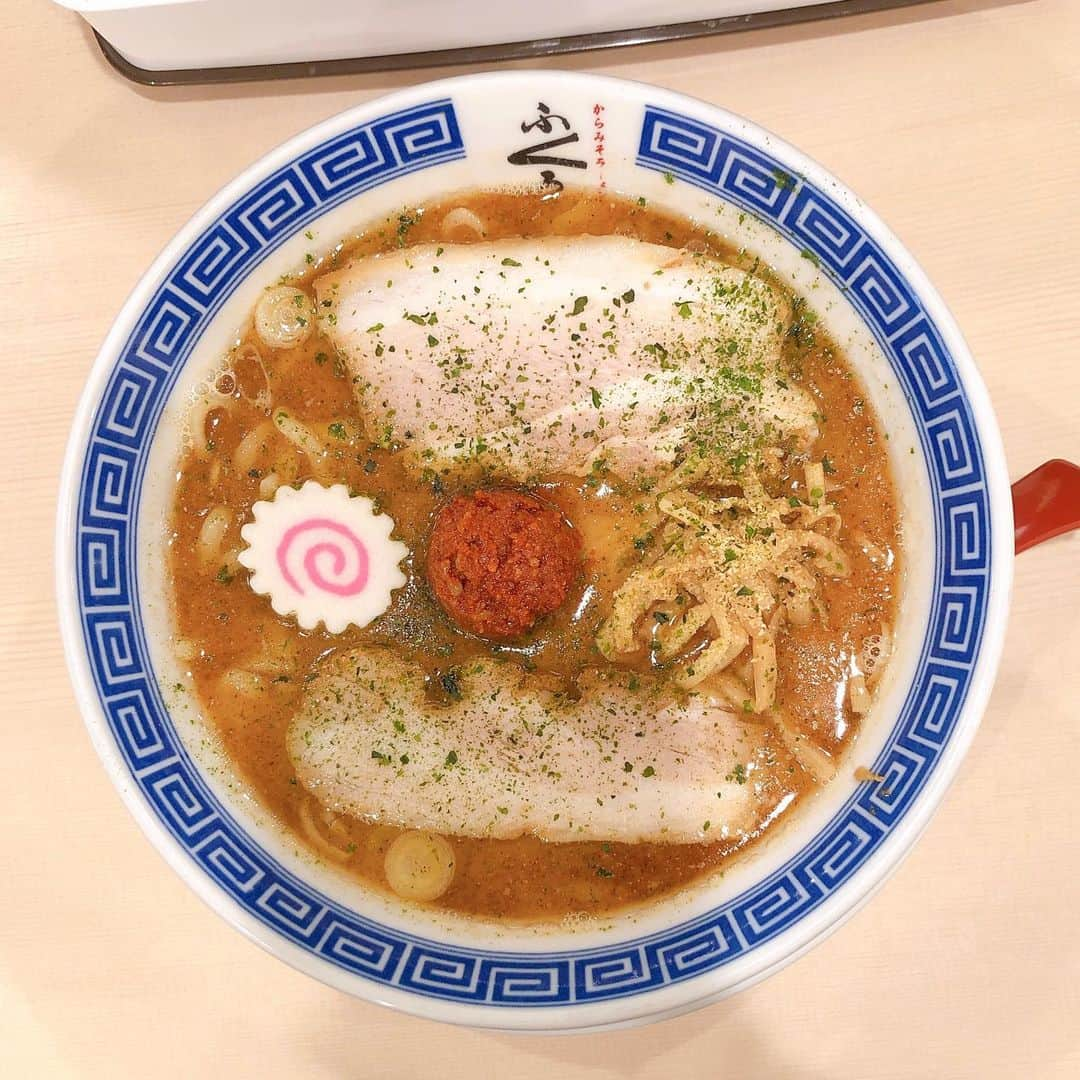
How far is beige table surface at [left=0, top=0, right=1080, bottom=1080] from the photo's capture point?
1614 mm

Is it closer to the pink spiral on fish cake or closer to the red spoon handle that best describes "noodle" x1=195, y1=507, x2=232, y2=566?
the pink spiral on fish cake

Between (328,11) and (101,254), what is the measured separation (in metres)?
0.67

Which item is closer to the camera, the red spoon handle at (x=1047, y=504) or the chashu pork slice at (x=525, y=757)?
the red spoon handle at (x=1047, y=504)

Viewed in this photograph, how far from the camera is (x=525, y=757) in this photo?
5.34ft

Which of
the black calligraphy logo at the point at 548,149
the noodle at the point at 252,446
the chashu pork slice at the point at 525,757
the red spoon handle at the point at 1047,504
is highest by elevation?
the black calligraphy logo at the point at 548,149

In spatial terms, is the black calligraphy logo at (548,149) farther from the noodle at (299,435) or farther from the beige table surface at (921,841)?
the noodle at (299,435)

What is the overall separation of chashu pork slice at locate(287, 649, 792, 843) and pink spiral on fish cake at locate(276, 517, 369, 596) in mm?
142

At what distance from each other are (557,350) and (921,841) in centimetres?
120

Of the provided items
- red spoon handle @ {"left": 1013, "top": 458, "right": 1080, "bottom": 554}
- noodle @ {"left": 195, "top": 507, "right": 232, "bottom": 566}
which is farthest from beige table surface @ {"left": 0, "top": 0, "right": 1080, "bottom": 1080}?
noodle @ {"left": 195, "top": 507, "right": 232, "bottom": 566}

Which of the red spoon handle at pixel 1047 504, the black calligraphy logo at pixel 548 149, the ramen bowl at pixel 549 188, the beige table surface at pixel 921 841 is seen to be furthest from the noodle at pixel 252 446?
the red spoon handle at pixel 1047 504

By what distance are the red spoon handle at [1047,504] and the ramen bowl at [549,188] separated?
134mm

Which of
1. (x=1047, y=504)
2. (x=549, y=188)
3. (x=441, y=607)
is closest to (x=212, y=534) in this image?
(x=441, y=607)

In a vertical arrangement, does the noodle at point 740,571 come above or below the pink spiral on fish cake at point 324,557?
above

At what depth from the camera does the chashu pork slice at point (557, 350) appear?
1.56 meters
